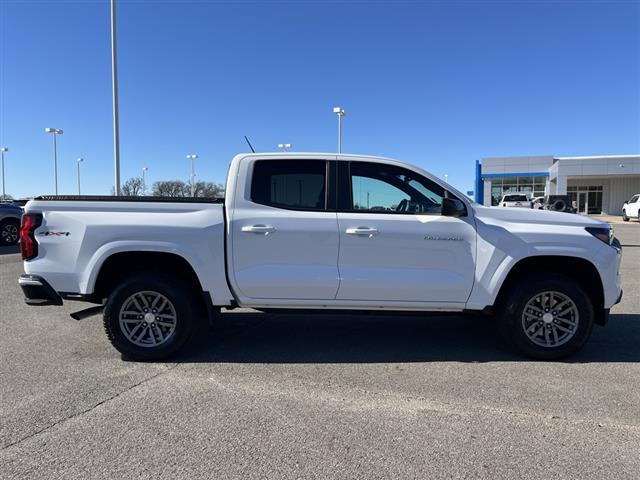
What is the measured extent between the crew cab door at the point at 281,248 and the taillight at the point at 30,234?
1.84 metres

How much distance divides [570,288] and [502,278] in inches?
26.3

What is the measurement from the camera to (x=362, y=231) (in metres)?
4.67

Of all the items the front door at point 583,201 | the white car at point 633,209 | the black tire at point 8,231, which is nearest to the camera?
the black tire at point 8,231

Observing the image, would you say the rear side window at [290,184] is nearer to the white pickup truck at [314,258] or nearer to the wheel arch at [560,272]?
the white pickup truck at [314,258]

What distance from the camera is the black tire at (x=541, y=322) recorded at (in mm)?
4707

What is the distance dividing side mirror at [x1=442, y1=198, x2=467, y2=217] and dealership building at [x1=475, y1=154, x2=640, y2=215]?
3941cm

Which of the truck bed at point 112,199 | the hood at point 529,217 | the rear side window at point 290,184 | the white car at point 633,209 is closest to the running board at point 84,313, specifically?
the truck bed at point 112,199

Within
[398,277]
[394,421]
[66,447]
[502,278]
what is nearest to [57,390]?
[66,447]

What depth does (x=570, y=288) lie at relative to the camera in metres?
4.70

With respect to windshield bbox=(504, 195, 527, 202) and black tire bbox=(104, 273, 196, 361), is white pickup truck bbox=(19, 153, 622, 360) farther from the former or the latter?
windshield bbox=(504, 195, 527, 202)

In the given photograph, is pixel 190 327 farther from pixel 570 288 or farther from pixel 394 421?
pixel 570 288

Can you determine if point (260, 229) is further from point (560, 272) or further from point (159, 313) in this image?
point (560, 272)

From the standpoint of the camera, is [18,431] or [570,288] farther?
[570,288]

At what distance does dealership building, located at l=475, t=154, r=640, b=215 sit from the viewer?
40281 millimetres
